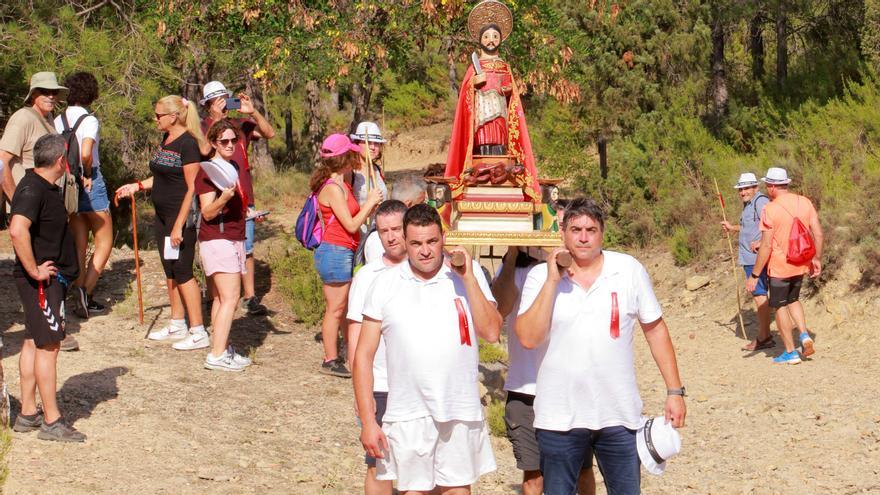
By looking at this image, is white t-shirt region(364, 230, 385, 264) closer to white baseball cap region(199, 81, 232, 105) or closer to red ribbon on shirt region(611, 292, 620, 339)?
red ribbon on shirt region(611, 292, 620, 339)

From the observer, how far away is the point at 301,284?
10805 mm

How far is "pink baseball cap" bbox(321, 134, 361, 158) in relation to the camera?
768 centimetres

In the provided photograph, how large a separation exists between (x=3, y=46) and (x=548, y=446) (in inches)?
383

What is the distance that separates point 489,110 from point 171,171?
293 centimetres

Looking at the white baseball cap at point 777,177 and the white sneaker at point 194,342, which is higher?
the white baseball cap at point 777,177

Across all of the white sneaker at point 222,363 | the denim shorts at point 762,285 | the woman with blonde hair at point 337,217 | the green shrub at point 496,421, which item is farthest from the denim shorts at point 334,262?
the denim shorts at point 762,285

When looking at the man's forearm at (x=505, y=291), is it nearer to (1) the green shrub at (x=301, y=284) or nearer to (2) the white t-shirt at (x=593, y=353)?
(2) the white t-shirt at (x=593, y=353)

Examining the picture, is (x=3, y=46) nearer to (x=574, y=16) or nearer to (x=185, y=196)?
(x=185, y=196)

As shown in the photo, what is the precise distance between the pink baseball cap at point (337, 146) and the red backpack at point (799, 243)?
13.5 ft

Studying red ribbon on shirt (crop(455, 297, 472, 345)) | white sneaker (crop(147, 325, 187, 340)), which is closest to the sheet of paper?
white sneaker (crop(147, 325, 187, 340))

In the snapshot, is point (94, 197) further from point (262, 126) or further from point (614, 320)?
point (614, 320)

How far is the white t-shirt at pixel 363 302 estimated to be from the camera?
16.4 feet

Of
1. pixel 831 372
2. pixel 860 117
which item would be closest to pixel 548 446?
pixel 831 372

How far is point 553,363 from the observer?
460 cm
